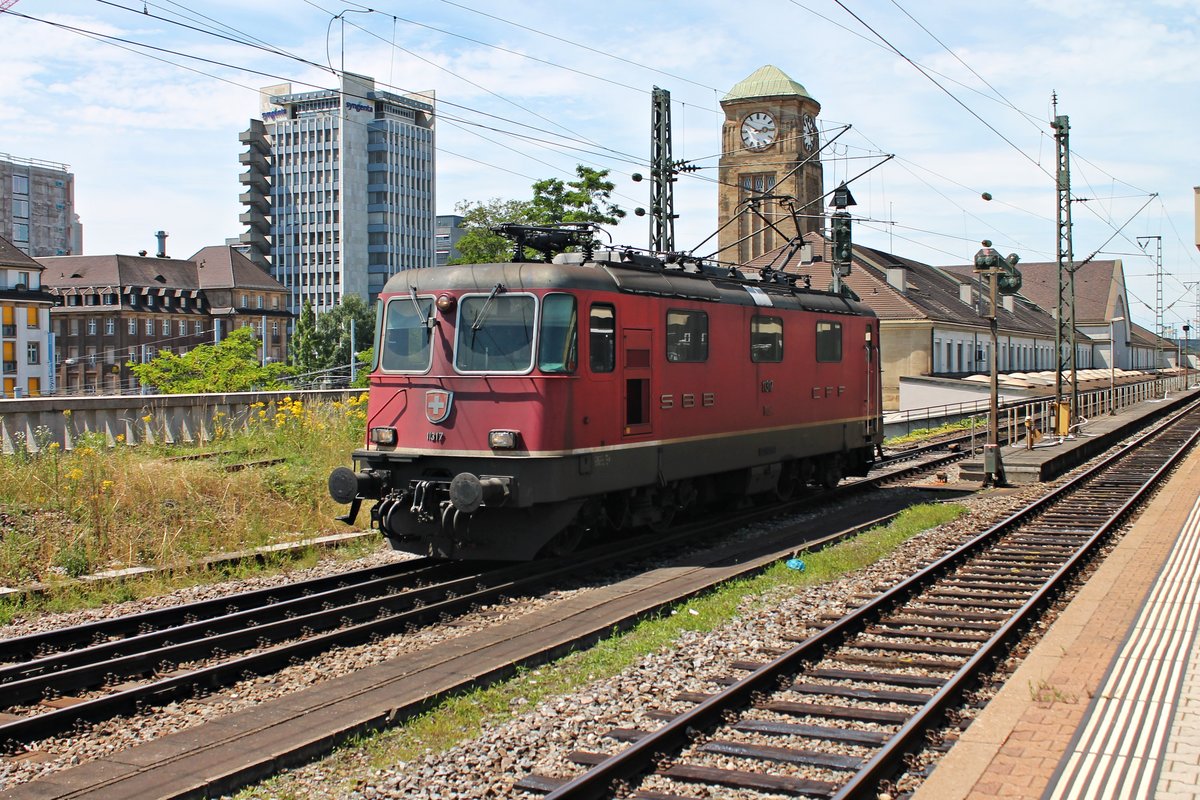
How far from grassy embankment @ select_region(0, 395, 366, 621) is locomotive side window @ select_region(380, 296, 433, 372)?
115 inches

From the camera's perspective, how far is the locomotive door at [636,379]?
13195 millimetres

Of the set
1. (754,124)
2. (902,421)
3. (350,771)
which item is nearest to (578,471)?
(350,771)

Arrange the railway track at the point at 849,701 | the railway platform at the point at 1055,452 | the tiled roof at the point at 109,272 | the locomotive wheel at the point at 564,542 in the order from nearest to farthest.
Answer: the railway track at the point at 849,701 < the locomotive wheel at the point at 564,542 < the railway platform at the point at 1055,452 < the tiled roof at the point at 109,272

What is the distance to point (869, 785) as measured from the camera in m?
6.18

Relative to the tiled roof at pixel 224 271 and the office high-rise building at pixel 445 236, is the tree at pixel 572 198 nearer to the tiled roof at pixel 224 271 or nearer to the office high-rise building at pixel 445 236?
the tiled roof at pixel 224 271

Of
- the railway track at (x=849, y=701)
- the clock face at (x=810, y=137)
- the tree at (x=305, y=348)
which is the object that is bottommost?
the railway track at (x=849, y=701)

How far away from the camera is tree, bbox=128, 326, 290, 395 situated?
173 feet

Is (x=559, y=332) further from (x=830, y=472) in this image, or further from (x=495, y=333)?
(x=830, y=472)

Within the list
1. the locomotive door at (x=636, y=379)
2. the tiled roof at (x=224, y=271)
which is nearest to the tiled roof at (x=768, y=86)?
the tiled roof at (x=224, y=271)

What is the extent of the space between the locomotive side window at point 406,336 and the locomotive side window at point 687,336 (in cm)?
297

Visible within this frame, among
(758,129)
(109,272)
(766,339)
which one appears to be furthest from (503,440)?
(109,272)

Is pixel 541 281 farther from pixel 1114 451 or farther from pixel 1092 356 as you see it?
pixel 1092 356

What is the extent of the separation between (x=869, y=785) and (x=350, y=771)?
2.91 metres

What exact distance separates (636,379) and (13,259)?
249 ft
